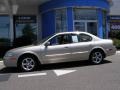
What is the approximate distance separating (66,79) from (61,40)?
10.5 feet

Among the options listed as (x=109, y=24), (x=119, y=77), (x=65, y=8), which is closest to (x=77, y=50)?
(x=119, y=77)

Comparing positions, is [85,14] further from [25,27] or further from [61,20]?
[25,27]

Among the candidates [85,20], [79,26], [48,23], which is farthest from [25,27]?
[85,20]

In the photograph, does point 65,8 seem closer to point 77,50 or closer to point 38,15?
point 38,15

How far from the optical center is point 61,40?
12234 millimetres

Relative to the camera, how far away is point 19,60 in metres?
11.4

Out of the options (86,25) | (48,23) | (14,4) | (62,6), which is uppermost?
(14,4)

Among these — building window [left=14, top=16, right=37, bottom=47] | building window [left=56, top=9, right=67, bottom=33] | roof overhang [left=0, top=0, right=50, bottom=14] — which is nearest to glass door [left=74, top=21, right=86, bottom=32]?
building window [left=56, top=9, right=67, bottom=33]

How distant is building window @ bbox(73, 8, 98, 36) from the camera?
1911 centimetres

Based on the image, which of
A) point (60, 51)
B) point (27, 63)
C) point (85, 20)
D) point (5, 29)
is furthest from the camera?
point (5, 29)

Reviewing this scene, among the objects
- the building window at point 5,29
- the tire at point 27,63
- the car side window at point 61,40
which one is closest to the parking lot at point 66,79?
the tire at point 27,63

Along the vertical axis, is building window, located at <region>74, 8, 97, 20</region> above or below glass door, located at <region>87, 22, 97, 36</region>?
above

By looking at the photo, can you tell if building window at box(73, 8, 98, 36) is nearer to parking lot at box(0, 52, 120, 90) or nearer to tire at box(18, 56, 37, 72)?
parking lot at box(0, 52, 120, 90)

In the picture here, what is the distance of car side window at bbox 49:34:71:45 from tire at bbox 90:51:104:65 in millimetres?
1247
